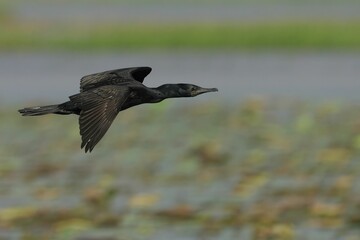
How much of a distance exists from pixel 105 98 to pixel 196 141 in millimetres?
5962

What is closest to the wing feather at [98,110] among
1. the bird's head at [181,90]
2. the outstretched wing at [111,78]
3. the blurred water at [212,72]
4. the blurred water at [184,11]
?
the outstretched wing at [111,78]

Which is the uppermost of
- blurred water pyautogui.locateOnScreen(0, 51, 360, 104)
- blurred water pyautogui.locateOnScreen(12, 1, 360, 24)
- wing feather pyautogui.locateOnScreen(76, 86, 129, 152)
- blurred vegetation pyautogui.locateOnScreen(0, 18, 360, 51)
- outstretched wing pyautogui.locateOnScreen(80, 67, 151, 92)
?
blurred water pyautogui.locateOnScreen(12, 1, 360, 24)

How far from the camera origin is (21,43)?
29.0m

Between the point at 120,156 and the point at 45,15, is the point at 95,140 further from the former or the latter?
the point at 45,15

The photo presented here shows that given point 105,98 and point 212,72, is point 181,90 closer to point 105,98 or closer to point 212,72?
point 105,98

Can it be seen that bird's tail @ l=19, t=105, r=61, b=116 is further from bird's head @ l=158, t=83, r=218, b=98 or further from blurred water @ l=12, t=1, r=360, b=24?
blurred water @ l=12, t=1, r=360, b=24

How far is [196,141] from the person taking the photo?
1509cm

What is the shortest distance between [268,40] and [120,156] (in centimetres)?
1438

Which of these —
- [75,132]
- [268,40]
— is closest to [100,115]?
[75,132]

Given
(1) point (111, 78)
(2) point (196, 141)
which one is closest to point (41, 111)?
(1) point (111, 78)

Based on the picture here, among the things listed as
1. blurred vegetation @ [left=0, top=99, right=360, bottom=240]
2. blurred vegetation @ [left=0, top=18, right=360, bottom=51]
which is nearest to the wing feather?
blurred vegetation @ [left=0, top=99, right=360, bottom=240]

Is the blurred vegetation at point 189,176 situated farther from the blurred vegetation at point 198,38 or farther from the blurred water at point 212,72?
the blurred vegetation at point 198,38

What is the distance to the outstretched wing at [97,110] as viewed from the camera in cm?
866

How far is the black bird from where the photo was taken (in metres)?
8.78
